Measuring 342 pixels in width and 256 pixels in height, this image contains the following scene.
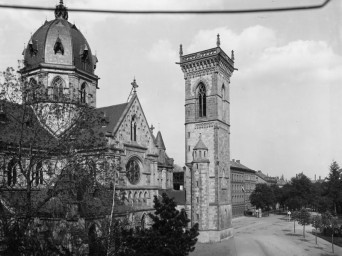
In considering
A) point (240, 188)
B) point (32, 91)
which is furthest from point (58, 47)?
point (240, 188)

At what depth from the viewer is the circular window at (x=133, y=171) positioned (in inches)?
1422

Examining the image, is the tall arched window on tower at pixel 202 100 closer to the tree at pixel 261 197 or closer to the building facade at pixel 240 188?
the building facade at pixel 240 188

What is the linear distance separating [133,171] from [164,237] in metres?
17.6

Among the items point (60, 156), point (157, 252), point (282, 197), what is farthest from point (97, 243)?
point (282, 197)

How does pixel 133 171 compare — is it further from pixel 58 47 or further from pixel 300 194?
pixel 300 194

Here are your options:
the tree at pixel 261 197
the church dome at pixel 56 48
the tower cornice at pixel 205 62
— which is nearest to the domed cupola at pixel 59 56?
the church dome at pixel 56 48

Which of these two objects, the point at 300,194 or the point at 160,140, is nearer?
the point at 160,140

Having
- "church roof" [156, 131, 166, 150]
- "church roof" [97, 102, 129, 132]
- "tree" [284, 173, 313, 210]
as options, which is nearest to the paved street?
"church roof" [97, 102, 129, 132]

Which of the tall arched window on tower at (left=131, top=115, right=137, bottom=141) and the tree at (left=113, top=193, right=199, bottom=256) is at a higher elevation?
the tall arched window on tower at (left=131, top=115, right=137, bottom=141)

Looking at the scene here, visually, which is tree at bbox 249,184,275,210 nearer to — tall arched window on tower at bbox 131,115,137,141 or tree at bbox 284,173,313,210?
tree at bbox 284,173,313,210

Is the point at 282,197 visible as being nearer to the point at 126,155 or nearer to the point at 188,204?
the point at 188,204

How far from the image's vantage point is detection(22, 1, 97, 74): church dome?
3994 centimetres

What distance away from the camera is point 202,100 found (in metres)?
48.5

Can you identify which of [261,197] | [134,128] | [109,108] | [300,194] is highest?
[109,108]
